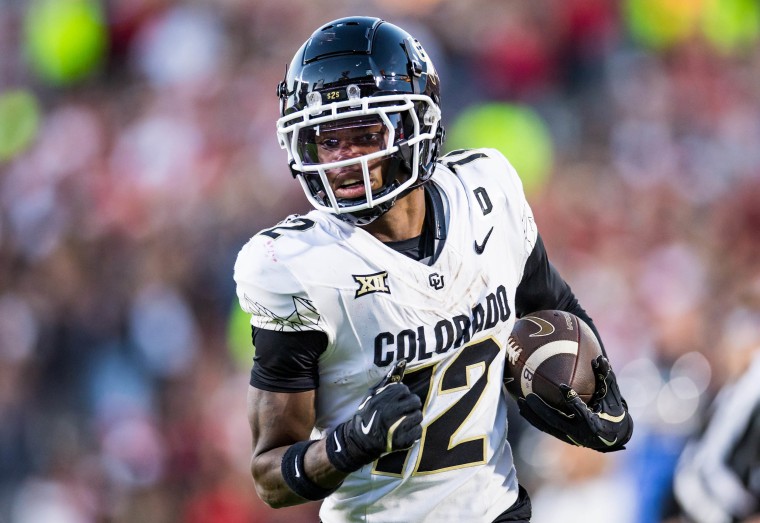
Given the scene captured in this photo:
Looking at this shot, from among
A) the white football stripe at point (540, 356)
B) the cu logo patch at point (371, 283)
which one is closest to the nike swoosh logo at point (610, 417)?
the white football stripe at point (540, 356)

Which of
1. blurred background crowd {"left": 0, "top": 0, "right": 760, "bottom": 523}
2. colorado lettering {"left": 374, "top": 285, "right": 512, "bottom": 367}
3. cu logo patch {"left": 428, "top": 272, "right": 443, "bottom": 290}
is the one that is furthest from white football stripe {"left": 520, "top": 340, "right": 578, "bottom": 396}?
blurred background crowd {"left": 0, "top": 0, "right": 760, "bottom": 523}

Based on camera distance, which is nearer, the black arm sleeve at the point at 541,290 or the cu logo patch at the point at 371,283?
the cu logo patch at the point at 371,283

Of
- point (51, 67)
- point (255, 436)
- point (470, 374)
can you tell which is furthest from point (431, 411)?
point (51, 67)

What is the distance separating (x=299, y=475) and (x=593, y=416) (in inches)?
28.6

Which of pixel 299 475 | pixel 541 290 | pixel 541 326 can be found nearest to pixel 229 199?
pixel 541 290

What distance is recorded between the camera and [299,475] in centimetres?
243

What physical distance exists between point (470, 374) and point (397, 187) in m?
0.47

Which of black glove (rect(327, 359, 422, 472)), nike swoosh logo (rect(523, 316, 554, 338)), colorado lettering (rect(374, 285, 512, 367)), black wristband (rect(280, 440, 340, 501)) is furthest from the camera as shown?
nike swoosh logo (rect(523, 316, 554, 338))

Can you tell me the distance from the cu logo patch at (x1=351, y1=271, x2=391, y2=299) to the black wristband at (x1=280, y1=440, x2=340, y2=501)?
0.35m

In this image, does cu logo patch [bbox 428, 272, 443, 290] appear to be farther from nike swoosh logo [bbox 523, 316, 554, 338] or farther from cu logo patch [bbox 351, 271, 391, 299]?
nike swoosh logo [bbox 523, 316, 554, 338]

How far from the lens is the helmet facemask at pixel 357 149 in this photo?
8.33 feet

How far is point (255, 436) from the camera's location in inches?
102

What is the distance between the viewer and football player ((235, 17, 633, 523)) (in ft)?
8.23

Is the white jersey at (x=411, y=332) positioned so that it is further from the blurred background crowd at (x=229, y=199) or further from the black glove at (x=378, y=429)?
the blurred background crowd at (x=229, y=199)
